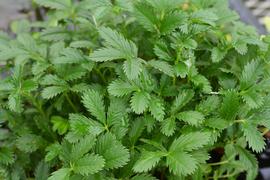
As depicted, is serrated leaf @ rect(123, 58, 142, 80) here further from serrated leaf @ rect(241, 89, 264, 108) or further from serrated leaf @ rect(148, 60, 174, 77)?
serrated leaf @ rect(241, 89, 264, 108)

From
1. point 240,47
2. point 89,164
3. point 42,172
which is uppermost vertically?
point 240,47

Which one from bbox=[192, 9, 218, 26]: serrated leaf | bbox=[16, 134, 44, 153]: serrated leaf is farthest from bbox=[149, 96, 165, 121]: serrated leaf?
bbox=[16, 134, 44, 153]: serrated leaf

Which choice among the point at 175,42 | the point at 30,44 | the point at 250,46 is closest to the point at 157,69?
the point at 175,42

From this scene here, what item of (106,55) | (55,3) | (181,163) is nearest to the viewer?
(181,163)

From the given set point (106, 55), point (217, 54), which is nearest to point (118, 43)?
point (106, 55)

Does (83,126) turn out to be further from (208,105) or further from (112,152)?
(208,105)

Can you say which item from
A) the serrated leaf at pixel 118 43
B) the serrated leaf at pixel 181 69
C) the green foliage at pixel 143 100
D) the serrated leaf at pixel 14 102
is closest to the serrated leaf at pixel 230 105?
the green foliage at pixel 143 100
